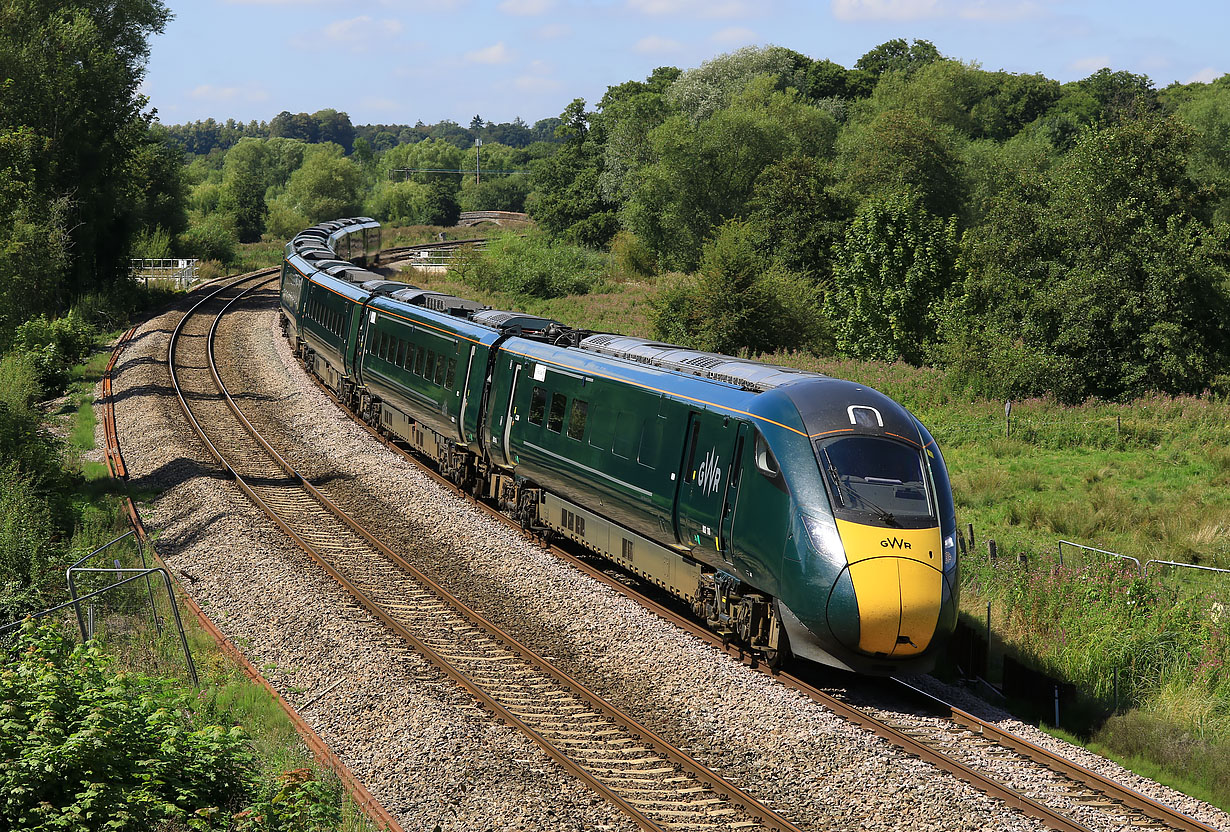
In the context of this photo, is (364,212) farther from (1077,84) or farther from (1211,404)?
(1211,404)

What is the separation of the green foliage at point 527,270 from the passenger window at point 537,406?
33.4m

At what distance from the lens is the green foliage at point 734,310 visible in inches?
1303

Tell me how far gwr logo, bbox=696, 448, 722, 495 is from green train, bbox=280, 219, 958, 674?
0.03 metres

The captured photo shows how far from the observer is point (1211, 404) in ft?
81.7

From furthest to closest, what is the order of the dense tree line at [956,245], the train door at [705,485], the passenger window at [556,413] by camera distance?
the dense tree line at [956,245] < the passenger window at [556,413] < the train door at [705,485]

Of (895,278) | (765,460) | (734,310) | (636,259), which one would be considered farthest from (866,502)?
(636,259)

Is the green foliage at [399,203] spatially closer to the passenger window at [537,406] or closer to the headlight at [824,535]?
the passenger window at [537,406]

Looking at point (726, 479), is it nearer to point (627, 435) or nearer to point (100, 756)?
point (627, 435)

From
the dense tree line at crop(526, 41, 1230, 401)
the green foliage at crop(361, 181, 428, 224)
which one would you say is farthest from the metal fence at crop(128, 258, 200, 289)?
the green foliage at crop(361, 181, 428, 224)

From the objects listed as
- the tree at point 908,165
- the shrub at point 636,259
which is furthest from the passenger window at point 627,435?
the shrub at point 636,259

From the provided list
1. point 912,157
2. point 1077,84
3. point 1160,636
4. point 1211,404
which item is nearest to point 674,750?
point 1160,636

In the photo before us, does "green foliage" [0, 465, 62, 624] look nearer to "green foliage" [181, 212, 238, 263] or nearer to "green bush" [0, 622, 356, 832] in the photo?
"green bush" [0, 622, 356, 832]

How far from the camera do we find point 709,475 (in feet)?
40.7

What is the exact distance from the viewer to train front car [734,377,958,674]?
34.2ft
